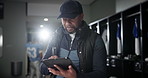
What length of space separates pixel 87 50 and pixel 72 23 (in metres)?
0.24

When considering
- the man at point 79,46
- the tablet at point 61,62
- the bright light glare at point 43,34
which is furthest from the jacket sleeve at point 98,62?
the bright light glare at point 43,34

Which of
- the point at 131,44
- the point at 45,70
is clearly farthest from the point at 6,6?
the point at 45,70

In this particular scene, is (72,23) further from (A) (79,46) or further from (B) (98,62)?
(B) (98,62)

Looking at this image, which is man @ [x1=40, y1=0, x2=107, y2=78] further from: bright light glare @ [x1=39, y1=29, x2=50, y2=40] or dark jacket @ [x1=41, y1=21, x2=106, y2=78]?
bright light glare @ [x1=39, y1=29, x2=50, y2=40]

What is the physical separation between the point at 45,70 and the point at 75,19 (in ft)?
1.65

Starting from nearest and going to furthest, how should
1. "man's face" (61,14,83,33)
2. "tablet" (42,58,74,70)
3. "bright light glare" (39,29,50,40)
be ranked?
"tablet" (42,58,74,70)
"man's face" (61,14,83,33)
"bright light glare" (39,29,50,40)

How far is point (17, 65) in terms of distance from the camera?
7.19 metres

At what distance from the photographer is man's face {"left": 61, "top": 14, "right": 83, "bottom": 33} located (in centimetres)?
152

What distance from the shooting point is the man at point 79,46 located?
1457 millimetres

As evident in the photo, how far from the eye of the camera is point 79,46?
1.54 metres

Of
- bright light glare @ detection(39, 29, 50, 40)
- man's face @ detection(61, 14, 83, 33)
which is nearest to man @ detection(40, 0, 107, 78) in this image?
man's face @ detection(61, 14, 83, 33)

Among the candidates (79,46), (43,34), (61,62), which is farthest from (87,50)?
(43,34)

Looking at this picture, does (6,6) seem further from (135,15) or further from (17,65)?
(135,15)

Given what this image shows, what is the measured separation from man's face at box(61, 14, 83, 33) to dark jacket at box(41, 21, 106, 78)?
0.04m
